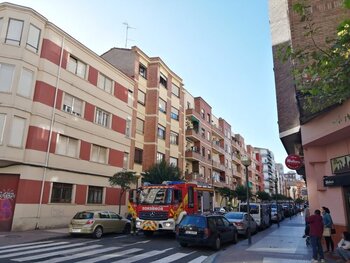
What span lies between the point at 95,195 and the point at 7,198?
7400 millimetres

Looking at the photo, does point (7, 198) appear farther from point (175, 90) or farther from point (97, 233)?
point (175, 90)

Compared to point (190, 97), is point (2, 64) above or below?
below

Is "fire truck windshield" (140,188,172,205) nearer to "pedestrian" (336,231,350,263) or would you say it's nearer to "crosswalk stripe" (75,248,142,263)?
"crosswalk stripe" (75,248,142,263)

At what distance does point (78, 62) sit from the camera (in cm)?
2408

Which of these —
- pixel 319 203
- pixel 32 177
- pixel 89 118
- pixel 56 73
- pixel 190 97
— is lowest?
pixel 319 203

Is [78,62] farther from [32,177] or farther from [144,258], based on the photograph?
[144,258]

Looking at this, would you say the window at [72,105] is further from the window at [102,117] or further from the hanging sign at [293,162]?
the hanging sign at [293,162]

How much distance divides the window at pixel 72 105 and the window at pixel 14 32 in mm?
4801

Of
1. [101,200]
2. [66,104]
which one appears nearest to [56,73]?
[66,104]

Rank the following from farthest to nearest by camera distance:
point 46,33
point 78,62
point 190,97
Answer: point 190,97, point 78,62, point 46,33

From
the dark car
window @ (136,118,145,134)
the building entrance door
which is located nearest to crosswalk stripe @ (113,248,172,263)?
the dark car

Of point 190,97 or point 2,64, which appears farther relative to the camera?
point 190,97

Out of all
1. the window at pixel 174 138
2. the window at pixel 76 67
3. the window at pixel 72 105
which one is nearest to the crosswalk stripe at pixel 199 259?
the window at pixel 72 105

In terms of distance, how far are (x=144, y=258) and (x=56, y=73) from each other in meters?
15.4
